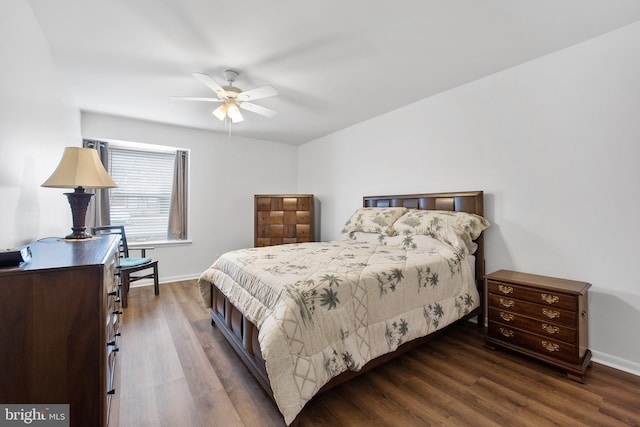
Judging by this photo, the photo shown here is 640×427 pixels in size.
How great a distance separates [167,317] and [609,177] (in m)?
4.17

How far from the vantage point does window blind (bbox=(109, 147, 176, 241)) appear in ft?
13.3

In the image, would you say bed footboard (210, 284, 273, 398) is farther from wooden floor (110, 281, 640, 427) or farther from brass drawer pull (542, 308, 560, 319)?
brass drawer pull (542, 308, 560, 319)

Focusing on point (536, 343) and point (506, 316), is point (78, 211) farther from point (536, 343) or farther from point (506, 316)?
point (536, 343)

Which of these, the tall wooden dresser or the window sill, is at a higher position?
the tall wooden dresser

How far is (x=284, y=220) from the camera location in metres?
4.56

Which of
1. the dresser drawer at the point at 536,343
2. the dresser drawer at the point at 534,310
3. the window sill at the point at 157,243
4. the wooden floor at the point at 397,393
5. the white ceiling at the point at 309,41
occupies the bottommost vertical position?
the wooden floor at the point at 397,393

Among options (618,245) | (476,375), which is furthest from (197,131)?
(618,245)

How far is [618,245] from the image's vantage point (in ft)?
6.46

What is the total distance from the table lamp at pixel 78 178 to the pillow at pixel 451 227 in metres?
2.72

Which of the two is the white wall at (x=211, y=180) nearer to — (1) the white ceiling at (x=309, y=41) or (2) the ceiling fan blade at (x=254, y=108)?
(1) the white ceiling at (x=309, y=41)

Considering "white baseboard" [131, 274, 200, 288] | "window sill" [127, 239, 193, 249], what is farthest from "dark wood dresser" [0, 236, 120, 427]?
"white baseboard" [131, 274, 200, 288]

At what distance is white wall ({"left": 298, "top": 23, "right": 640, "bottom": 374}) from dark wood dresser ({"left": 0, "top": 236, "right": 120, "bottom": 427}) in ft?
10.1

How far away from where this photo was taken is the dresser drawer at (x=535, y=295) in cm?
185

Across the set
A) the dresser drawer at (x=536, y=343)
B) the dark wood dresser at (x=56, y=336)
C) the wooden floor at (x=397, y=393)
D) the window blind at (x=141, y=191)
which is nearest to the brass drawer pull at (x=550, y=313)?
the dresser drawer at (x=536, y=343)
